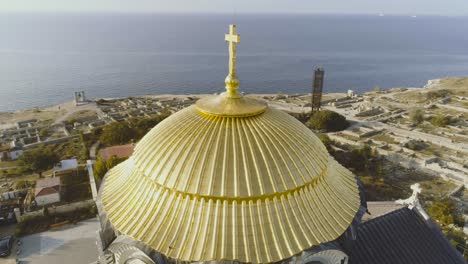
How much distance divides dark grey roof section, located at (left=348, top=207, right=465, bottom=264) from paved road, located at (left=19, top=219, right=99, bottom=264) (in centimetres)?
1647

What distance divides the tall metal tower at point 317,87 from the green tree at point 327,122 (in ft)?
17.9

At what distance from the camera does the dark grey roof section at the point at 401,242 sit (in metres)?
11.4

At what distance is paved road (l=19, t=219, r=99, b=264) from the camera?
20438 millimetres

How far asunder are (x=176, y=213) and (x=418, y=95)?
246ft

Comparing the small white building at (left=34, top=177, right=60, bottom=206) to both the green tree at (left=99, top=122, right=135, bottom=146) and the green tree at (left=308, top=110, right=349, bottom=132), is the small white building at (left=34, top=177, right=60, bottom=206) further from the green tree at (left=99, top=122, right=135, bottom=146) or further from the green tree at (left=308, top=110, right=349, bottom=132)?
the green tree at (left=308, top=110, right=349, bottom=132)

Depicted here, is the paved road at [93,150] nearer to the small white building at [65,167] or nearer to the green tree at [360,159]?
→ the small white building at [65,167]

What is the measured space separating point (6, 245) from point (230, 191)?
67.8 feet

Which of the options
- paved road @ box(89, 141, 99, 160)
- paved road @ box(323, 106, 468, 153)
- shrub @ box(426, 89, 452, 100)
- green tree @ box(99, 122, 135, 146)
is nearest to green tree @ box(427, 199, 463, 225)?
paved road @ box(323, 106, 468, 153)

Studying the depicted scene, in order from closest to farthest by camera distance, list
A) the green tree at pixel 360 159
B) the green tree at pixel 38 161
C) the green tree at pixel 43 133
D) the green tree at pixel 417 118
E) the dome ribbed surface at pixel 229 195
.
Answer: the dome ribbed surface at pixel 229 195 → the green tree at pixel 38 161 → the green tree at pixel 360 159 → the green tree at pixel 43 133 → the green tree at pixel 417 118

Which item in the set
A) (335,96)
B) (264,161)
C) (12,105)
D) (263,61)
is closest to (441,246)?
(264,161)

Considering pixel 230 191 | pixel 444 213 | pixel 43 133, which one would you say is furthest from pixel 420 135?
pixel 43 133

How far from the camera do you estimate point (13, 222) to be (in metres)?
23.9

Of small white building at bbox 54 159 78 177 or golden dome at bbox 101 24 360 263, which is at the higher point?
golden dome at bbox 101 24 360 263


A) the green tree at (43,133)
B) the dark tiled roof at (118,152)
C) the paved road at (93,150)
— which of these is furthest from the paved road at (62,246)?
the green tree at (43,133)
